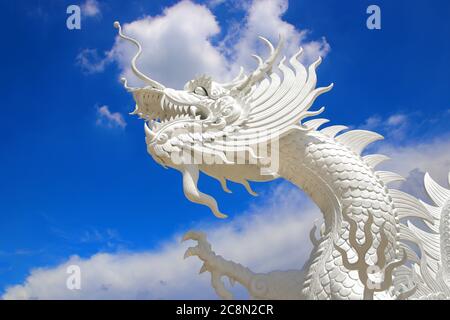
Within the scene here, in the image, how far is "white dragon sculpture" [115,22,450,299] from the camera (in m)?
3.43

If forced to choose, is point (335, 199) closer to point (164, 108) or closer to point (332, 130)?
point (332, 130)

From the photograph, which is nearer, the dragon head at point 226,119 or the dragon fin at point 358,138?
the dragon head at point 226,119

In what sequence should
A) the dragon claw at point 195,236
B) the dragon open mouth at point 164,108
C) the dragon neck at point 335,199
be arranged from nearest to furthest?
the dragon neck at point 335,199 → the dragon claw at point 195,236 → the dragon open mouth at point 164,108

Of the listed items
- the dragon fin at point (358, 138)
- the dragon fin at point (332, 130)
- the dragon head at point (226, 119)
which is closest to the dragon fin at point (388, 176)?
the dragon fin at point (358, 138)

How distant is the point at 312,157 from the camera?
368 centimetres

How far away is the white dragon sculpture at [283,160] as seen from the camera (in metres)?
3.43

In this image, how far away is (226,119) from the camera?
3775 millimetres

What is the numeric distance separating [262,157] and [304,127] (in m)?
0.41

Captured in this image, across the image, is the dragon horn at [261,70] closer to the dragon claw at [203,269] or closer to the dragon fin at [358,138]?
the dragon fin at [358,138]

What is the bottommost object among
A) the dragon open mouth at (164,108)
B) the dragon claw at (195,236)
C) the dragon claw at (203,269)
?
the dragon claw at (203,269)

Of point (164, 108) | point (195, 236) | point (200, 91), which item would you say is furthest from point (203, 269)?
point (200, 91)

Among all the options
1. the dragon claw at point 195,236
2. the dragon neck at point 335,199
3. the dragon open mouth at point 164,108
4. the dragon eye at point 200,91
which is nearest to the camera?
the dragon neck at point 335,199
